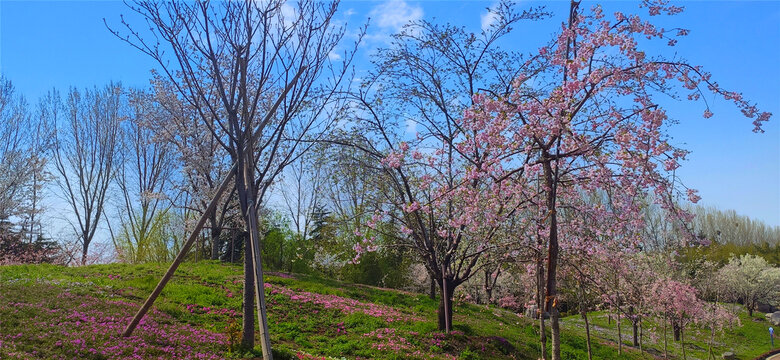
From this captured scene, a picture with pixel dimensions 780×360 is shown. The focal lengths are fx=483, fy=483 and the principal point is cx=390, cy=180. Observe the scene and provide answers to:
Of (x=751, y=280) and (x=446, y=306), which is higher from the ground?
(x=446, y=306)

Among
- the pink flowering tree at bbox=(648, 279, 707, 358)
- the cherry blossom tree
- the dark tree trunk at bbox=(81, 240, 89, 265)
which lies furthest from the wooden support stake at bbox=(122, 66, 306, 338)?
the cherry blossom tree

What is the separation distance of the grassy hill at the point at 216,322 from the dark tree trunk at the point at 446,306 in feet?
0.86

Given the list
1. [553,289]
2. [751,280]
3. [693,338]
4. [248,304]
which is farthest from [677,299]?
[751,280]

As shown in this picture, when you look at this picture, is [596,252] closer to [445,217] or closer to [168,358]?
[445,217]

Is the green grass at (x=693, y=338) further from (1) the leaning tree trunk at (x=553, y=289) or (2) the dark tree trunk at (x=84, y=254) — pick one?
(2) the dark tree trunk at (x=84, y=254)

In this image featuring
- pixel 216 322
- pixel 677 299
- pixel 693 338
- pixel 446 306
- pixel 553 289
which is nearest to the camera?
Answer: pixel 553 289

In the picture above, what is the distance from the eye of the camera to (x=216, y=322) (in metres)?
9.07

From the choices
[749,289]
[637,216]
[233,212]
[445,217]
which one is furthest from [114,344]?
[749,289]

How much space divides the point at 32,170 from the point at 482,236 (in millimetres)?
20365

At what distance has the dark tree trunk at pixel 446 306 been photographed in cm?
1000

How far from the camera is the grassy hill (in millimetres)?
6371

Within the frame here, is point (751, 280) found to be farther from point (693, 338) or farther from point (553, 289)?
point (553, 289)

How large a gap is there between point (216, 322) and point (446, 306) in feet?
14.8

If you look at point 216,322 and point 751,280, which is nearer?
point 216,322
